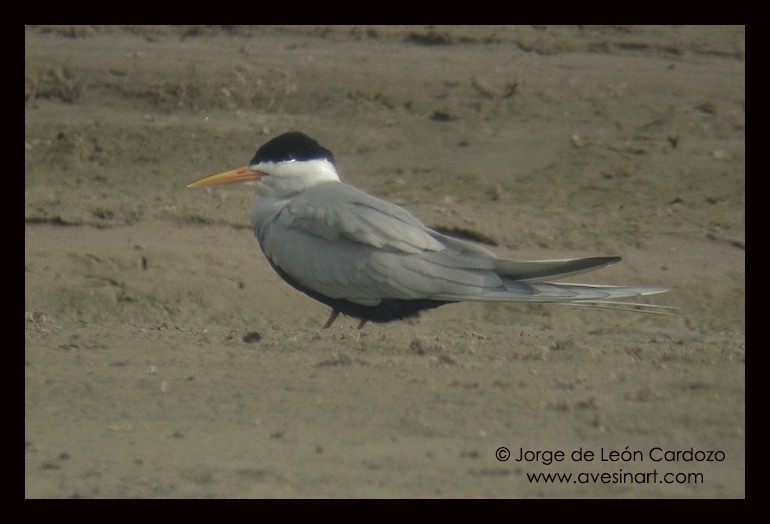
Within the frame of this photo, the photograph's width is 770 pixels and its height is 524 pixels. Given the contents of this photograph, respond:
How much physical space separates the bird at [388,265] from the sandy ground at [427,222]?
0.76 feet

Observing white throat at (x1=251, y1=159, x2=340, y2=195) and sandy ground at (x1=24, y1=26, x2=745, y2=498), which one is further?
white throat at (x1=251, y1=159, x2=340, y2=195)

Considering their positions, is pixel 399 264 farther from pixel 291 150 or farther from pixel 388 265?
pixel 291 150

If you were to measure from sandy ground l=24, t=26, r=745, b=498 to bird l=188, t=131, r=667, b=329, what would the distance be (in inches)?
9.1

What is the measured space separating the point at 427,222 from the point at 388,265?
2.04 meters

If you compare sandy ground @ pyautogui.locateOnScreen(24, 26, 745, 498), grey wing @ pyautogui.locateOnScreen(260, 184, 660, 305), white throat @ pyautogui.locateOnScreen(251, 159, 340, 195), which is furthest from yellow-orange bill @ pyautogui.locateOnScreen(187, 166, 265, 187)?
sandy ground @ pyautogui.locateOnScreen(24, 26, 745, 498)

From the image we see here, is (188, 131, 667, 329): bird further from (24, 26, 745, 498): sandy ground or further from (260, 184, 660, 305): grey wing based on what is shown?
(24, 26, 745, 498): sandy ground

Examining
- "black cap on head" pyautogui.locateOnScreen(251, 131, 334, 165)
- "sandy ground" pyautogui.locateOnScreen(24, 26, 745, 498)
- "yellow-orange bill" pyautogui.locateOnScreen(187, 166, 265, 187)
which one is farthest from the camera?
"yellow-orange bill" pyautogui.locateOnScreen(187, 166, 265, 187)

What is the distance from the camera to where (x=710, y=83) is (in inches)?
382

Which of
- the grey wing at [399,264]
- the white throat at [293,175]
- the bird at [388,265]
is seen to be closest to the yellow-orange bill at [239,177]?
the white throat at [293,175]

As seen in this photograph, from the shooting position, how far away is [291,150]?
6465 mm

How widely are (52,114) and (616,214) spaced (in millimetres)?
A: 4708

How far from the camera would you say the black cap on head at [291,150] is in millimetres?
6461

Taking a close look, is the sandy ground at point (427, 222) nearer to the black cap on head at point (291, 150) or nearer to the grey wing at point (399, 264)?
the grey wing at point (399, 264)

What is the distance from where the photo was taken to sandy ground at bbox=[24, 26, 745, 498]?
13.9 feet
